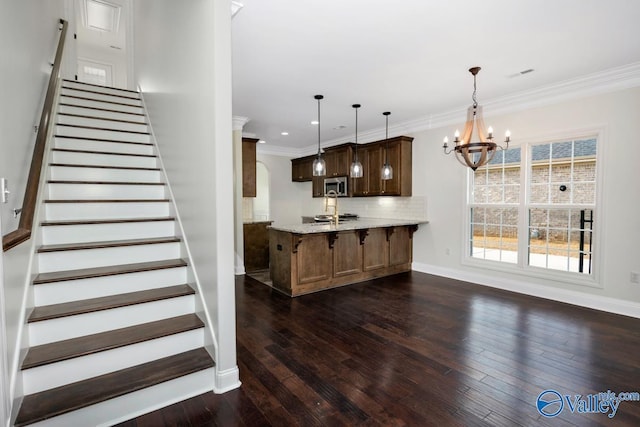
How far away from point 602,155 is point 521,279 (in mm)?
1854

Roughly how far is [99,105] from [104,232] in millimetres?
2567

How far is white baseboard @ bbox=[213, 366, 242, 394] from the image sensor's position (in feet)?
6.93

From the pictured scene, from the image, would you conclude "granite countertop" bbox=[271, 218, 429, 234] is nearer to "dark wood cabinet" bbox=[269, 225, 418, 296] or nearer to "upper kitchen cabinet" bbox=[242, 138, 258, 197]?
"dark wood cabinet" bbox=[269, 225, 418, 296]

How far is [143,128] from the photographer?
4.18 metres

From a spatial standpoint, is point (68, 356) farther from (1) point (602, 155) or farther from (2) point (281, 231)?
(1) point (602, 155)

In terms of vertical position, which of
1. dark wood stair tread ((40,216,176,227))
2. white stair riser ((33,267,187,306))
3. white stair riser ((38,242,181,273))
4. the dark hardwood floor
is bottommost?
the dark hardwood floor

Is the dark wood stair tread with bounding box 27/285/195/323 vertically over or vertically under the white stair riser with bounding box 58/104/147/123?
under

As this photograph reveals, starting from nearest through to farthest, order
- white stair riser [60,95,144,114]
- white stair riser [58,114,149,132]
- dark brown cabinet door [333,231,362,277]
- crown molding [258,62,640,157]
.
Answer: crown molding [258,62,640,157] → white stair riser [58,114,149,132] → white stair riser [60,95,144,114] → dark brown cabinet door [333,231,362,277]

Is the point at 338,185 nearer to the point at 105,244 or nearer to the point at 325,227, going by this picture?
the point at 325,227

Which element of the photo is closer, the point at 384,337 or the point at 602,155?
the point at 384,337

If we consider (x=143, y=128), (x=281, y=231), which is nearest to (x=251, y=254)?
(x=281, y=231)

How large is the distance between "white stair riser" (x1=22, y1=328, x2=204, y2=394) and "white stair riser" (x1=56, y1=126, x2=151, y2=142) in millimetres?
2763

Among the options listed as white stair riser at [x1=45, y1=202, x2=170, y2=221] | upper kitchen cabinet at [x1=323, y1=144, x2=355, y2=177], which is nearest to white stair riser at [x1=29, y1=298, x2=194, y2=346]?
white stair riser at [x1=45, y1=202, x2=170, y2=221]

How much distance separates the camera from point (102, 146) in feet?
11.6
